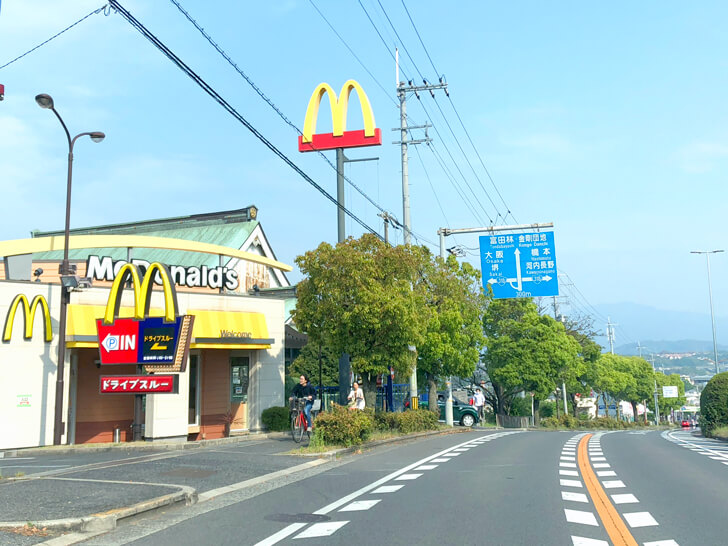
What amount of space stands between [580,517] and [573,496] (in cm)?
180

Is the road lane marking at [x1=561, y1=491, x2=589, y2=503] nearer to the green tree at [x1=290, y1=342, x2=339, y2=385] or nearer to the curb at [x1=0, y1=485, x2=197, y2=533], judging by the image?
the curb at [x1=0, y1=485, x2=197, y2=533]

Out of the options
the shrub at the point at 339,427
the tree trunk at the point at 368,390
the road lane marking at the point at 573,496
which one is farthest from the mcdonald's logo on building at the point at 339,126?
the road lane marking at the point at 573,496

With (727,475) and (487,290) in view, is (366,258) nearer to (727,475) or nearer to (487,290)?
(727,475)

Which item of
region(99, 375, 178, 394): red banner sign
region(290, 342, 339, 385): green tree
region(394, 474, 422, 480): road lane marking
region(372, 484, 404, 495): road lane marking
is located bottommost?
region(394, 474, 422, 480): road lane marking

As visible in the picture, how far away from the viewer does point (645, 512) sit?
9.32 metres

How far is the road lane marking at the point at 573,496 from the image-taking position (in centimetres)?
1032

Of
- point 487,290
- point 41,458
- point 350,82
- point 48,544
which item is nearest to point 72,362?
point 41,458

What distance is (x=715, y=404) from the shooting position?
1296 inches

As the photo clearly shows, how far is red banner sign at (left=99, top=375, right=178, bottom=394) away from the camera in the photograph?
19.0 m

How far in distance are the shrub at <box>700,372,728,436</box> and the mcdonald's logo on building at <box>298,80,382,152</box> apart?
20.0 metres

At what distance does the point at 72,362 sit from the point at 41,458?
189 inches

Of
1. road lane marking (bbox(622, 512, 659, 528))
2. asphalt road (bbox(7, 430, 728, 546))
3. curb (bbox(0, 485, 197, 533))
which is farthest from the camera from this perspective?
road lane marking (bbox(622, 512, 659, 528))

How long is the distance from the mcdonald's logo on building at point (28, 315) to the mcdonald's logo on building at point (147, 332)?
71.2 inches

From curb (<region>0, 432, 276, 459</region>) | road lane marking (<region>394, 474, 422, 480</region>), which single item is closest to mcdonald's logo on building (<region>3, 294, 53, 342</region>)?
curb (<region>0, 432, 276, 459</region>)
